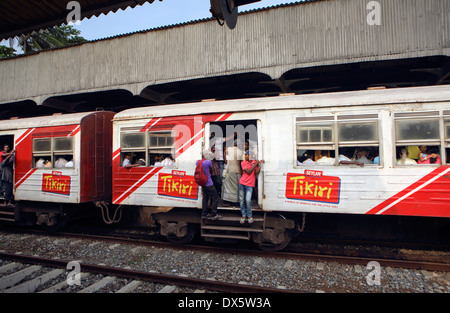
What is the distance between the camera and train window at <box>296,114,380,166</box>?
17.1ft

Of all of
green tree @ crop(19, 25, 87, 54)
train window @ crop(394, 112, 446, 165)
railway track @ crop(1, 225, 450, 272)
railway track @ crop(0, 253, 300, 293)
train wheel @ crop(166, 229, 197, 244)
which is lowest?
railway track @ crop(0, 253, 300, 293)

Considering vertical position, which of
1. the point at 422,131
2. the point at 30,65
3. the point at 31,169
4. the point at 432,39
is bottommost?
the point at 31,169

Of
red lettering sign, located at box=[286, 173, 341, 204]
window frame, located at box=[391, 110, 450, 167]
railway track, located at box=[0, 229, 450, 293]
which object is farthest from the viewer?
red lettering sign, located at box=[286, 173, 341, 204]

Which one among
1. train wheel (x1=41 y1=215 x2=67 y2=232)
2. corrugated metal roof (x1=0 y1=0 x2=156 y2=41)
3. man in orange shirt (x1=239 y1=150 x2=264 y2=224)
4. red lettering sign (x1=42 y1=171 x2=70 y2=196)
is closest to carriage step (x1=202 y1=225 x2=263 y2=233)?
man in orange shirt (x1=239 y1=150 x2=264 y2=224)

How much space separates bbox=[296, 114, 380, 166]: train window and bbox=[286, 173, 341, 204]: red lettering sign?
0.32 meters

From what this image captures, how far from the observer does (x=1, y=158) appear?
328 inches

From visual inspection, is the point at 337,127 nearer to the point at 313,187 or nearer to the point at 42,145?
the point at 313,187

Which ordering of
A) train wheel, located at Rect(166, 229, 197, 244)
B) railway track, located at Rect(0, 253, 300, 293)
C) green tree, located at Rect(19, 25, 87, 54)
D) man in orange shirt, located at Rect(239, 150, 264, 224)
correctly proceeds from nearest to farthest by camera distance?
railway track, located at Rect(0, 253, 300, 293), man in orange shirt, located at Rect(239, 150, 264, 224), train wheel, located at Rect(166, 229, 197, 244), green tree, located at Rect(19, 25, 87, 54)

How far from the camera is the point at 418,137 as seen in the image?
499 cm

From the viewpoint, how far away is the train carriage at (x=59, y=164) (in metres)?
7.36

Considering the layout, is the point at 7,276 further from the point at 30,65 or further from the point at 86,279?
the point at 30,65

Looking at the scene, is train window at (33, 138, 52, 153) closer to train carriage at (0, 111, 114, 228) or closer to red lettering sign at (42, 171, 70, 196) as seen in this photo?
train carriage at (0, 111, 114, 228)

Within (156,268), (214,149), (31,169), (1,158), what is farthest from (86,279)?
(1,158)
